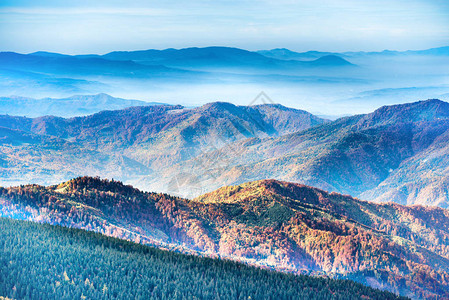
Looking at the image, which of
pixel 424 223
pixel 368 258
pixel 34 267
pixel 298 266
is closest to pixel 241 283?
pixel 34 267

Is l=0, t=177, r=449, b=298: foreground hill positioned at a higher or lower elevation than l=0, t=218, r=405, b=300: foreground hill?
lower

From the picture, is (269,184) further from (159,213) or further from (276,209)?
(159,213)

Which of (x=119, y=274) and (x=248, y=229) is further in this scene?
(x=248, y=229)

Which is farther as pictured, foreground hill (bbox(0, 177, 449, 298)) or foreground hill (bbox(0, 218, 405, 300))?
foreground hill (bbox(0, 177, 449, 298))

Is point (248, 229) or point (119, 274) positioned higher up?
point (119, 274)

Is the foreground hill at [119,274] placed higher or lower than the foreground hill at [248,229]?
higher
